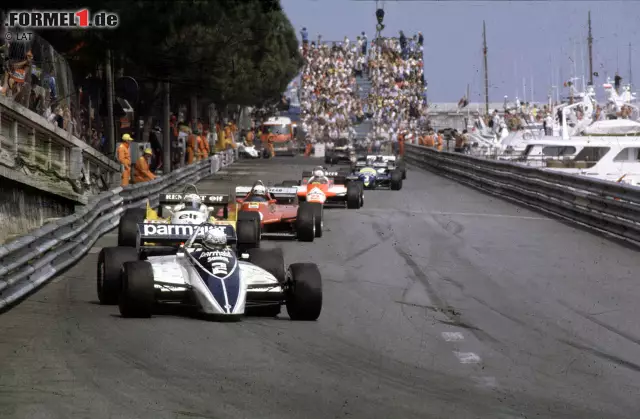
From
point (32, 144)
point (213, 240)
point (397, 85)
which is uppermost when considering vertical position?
Result: point (397, 85)

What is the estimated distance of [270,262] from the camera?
1308 centimetres

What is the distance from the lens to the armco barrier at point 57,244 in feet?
41.9

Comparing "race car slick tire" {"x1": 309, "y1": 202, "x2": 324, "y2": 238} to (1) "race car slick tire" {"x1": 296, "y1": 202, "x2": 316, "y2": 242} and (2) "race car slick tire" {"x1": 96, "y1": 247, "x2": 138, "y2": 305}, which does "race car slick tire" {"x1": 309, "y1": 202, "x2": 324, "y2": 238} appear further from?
(2) "race car slick tire" {"x1": 96, "y1": 247, "x2": 138, "y2": 305}

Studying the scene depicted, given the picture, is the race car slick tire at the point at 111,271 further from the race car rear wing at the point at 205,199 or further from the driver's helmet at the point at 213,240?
the race car rear wing at the point at 205,199

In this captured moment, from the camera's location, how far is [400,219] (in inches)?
1013

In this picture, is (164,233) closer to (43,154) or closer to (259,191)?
(259,191)

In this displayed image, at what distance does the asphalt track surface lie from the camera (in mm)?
8133

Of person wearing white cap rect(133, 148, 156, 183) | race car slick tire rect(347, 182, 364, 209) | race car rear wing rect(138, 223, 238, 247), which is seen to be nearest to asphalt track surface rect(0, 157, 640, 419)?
race car rear wing rect(138, 223, 238, 247)

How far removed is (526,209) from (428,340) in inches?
727

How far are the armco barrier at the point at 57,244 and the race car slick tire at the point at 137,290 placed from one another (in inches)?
56.0

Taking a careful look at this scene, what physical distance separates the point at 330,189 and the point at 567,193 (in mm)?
5076

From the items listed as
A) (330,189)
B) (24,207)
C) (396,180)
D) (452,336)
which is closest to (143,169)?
(330,189)

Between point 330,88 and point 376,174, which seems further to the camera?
point 330,88

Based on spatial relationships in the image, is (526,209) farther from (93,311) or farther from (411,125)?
(411,125)
